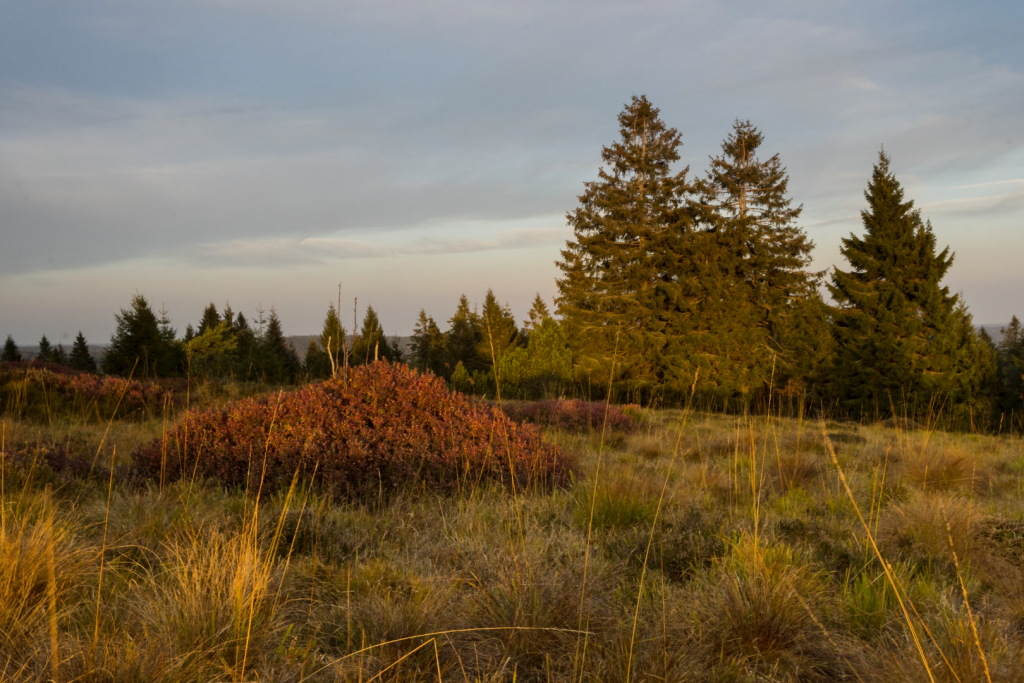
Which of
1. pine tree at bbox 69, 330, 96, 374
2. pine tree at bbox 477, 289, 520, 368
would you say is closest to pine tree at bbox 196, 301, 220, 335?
pine tree at bbox 69, 330, 96, 374

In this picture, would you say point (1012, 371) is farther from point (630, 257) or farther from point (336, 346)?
point (336, 346)

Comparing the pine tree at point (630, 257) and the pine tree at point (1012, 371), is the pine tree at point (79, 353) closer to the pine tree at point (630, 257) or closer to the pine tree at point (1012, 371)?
the pine tree at point (630, 257)

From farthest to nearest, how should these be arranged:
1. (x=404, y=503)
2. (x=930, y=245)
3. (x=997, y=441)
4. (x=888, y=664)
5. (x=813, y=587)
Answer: (x=930, y=245)
(x=997, y=441)
(x=404, y=503)
(x=813, y=587)
(x=888, y=664)

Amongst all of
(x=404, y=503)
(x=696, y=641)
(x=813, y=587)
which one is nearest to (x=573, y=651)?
(x=696, y=641)

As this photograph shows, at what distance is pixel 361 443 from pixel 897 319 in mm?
24168

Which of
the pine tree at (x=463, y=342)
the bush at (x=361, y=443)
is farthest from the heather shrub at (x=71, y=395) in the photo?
the pine tree at (x=463, y=342)

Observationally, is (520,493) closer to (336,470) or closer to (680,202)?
(336,470)

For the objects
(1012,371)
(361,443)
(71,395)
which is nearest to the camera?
(361,443)

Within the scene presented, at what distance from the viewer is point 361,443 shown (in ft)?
15.3

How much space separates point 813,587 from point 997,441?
876 centimetres

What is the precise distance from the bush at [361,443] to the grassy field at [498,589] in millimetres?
251

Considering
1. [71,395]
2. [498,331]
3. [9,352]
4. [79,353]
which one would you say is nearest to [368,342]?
[71,395]

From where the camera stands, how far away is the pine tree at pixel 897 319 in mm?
22250

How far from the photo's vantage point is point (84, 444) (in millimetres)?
6008
